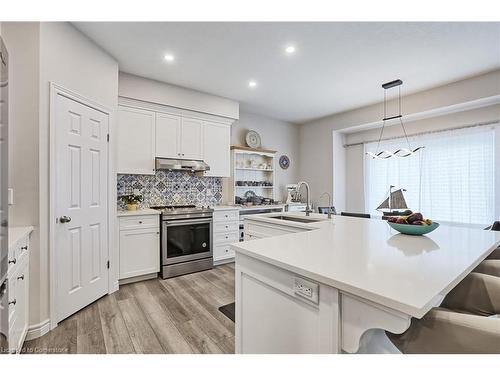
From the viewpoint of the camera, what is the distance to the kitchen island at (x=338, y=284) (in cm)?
79

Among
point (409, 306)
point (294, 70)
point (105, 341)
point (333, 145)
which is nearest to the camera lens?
point (409, 306)

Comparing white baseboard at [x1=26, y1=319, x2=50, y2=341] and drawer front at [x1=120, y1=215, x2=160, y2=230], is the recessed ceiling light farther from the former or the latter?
white baseboard at [x1=26, y1=319, x2=50, y2=341]

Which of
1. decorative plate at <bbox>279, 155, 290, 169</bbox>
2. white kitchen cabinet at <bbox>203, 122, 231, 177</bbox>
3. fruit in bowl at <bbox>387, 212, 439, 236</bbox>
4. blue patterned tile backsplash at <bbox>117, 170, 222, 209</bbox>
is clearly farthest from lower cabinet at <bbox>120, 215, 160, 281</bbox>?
decorative plate at <bbox>279, 155, 290, 169</bbox>

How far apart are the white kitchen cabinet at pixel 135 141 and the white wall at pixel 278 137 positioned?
171 cm

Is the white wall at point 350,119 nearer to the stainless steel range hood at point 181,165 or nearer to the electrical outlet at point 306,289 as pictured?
the stainless steel range hood at point 181,165

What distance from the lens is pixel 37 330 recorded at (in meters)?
1.95

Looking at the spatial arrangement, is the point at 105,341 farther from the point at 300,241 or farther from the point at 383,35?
the point at 383,35

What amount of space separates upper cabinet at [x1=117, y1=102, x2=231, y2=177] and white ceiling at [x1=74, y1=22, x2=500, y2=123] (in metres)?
0.49

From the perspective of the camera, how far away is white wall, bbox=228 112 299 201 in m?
4.84

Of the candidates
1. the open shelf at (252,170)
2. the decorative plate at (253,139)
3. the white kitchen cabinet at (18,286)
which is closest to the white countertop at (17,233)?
the white kitchen cabinet at (18,286)
